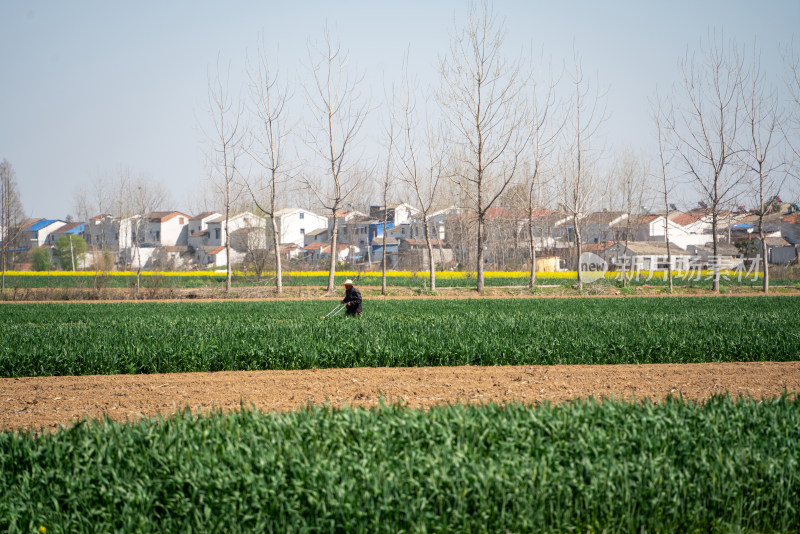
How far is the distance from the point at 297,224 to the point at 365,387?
81.5 m

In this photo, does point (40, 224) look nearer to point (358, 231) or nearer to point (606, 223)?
point (358, 231)

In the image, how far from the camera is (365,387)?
30.8 feet

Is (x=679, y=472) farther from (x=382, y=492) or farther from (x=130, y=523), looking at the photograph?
(x=130, y=523)

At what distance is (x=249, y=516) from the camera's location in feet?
13.3

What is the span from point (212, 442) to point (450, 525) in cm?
201

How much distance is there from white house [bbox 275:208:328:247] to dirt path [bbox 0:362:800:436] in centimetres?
7626

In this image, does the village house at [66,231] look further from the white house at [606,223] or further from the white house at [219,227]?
the white house at [606,223]

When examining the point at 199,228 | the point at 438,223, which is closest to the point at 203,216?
the point at 199,228

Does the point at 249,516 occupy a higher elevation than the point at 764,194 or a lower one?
lower

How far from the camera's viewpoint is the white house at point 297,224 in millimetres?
86875

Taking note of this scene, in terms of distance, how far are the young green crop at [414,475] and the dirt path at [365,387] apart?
8.99ft

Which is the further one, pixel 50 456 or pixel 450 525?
pixel 50 456

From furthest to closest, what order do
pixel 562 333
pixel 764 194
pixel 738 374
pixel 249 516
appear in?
pixel 764 194 < pixel 562 333 < pixel 738 374 < pixel 249 516

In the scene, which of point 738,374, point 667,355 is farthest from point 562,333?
point 738,374
